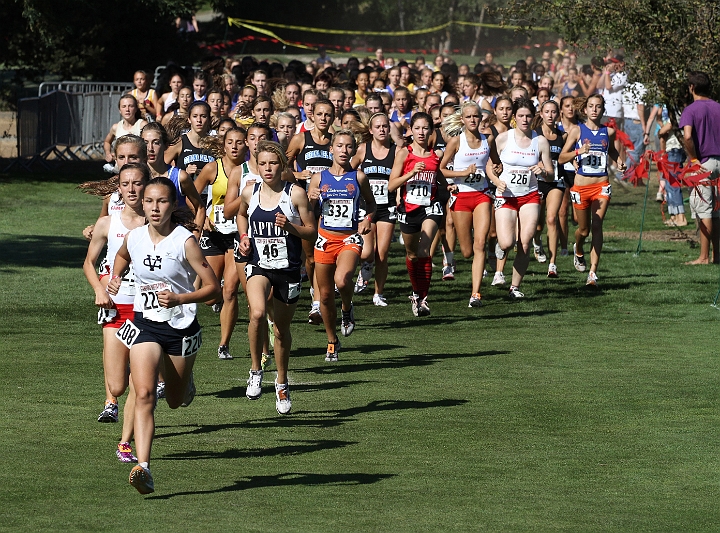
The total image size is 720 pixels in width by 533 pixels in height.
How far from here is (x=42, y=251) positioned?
19375mm

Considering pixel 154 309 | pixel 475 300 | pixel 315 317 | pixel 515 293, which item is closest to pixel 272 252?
pixel 154 309

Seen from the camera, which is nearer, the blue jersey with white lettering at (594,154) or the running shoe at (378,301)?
the running shoe at (378,301)

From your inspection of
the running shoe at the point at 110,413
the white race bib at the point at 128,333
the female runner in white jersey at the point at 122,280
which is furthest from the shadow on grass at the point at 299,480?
the running shoe at the point at 110,413

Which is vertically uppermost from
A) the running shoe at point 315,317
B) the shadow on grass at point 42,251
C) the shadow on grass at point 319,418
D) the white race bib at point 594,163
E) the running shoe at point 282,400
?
the white race bib at point 594,163

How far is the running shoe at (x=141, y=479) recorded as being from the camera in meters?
7.17

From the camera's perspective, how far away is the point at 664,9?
63.5 feet

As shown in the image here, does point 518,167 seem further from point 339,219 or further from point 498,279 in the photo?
point 339,219

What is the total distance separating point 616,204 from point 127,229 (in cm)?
1896

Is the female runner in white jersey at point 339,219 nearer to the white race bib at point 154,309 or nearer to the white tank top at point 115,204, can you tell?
the white tank top at point 115,204

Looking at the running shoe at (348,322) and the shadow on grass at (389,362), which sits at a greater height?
the running shoe at (348,322)

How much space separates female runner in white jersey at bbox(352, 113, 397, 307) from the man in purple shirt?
4212mm

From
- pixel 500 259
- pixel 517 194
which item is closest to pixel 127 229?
pixel 517 194

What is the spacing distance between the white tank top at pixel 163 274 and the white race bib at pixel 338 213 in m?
4.64

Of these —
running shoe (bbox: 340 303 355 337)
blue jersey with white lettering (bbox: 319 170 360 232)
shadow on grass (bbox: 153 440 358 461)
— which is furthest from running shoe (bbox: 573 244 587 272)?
shadow on grass (bbox: 153 440 358 461)
